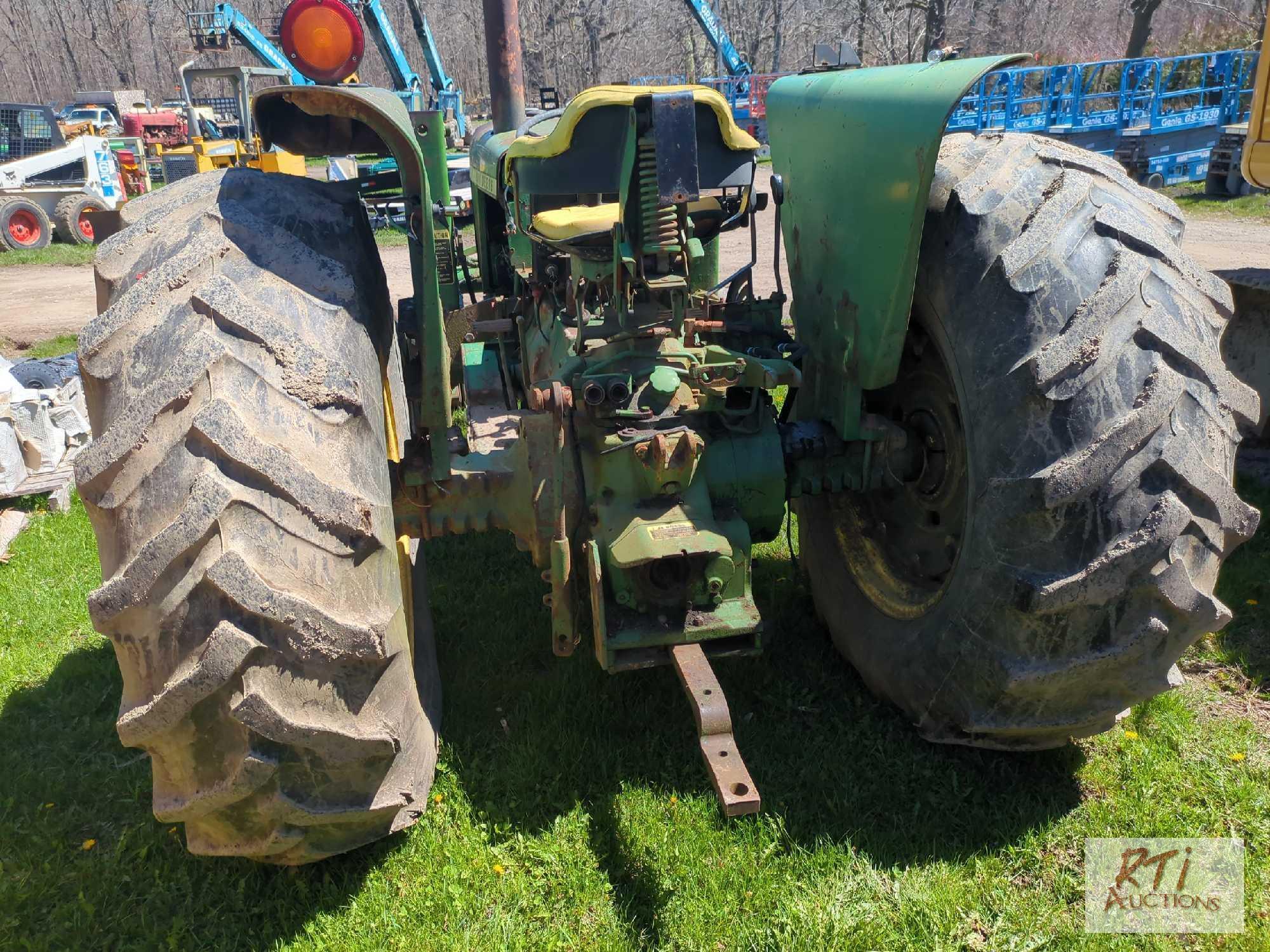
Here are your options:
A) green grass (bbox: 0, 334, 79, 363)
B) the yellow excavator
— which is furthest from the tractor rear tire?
green grass (bbox: 0, 334, 79, 363)

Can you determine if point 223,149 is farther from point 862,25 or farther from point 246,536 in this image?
point 862,25

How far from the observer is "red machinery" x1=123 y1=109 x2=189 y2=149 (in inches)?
938

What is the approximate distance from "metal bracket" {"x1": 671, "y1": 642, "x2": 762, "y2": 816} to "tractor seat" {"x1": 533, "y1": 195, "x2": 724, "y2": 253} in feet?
4.29

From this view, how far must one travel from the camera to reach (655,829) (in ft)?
8.46

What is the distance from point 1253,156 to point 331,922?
5675mm

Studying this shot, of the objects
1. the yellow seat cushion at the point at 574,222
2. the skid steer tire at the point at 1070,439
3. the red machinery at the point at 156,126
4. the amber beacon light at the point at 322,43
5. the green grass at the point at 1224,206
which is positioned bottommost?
the green grass at the point at 1224,206

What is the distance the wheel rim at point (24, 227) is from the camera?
1458 cm

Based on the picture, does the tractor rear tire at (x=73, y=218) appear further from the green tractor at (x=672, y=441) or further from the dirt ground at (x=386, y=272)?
the green tractor at (x=672, y=441)

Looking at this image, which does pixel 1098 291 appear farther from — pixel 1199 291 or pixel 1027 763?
pixel 1027 763

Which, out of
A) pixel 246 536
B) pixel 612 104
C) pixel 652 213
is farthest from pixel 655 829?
pixel 612 104

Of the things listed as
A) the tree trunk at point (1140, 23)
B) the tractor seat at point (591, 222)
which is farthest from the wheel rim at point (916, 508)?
the tree trunk at point (1140, 23)

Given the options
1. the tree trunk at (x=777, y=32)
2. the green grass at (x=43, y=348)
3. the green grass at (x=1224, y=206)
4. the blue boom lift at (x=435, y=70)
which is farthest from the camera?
the tree trunk at (x=777, y=32)

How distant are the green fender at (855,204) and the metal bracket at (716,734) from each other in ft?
2.62

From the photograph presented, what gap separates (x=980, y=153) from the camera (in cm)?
250
